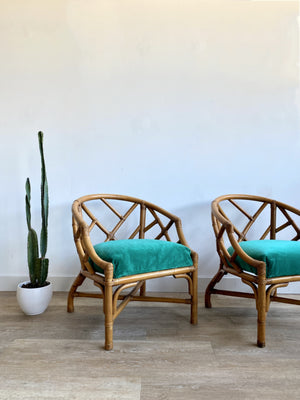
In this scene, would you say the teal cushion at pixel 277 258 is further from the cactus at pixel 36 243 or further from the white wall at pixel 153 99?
the cactus at pixel 36 243

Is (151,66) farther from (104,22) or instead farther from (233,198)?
(233,198)

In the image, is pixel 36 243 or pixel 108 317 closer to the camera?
pixel 108 317

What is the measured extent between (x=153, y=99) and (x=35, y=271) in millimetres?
1467

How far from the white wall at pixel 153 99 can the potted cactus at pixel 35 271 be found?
420mm

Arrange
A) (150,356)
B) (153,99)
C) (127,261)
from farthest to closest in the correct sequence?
(153,99)
(127,261)
(150,356)

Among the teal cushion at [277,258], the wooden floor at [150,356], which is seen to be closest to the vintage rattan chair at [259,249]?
the teal cushion at [277,258]

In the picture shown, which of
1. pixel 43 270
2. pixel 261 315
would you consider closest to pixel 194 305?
pixel 261 315

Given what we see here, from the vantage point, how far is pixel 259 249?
156 centimetres

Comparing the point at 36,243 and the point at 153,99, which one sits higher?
the point at 153,99

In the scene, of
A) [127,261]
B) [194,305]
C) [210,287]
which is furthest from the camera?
[210,287]

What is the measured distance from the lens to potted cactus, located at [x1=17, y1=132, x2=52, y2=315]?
6.00ft

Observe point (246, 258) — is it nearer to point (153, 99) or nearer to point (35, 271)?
point (35, 271)

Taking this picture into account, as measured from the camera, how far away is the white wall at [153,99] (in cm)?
226

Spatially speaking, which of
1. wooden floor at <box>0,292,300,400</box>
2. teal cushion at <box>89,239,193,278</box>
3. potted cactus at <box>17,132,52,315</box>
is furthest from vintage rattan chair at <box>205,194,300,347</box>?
potted cactus at <box>17,132,52,315</box>
